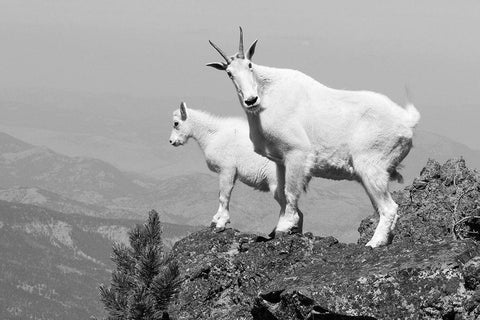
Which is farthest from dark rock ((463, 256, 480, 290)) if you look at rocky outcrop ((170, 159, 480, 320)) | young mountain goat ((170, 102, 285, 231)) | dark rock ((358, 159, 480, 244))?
young mountain goat ((170, 102, 285, 231))

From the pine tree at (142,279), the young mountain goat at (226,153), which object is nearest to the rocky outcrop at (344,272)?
the pine tree at (142,279)

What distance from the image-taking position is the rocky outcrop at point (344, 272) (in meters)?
11.8

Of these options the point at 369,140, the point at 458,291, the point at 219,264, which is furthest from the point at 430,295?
the point at 219,264

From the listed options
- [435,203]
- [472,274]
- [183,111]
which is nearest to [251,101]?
[472,274]

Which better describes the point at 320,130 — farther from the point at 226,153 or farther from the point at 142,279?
the point at 226,153

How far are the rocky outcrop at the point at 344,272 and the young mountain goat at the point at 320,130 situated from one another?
1157mm

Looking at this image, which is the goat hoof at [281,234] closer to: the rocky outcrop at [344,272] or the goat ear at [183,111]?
the rocky outcrop at [344,272]

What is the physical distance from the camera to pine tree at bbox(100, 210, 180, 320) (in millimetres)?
13922

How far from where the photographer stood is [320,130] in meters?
16.2

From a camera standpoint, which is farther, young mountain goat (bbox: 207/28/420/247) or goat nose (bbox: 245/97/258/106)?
goat nose (bbox: 245/97/258/106)

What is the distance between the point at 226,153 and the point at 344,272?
12399 millimetres

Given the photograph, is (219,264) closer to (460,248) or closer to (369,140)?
(369,140)

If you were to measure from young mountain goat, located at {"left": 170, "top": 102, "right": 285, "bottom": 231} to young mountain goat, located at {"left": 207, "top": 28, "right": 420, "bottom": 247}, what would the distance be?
6.06 m

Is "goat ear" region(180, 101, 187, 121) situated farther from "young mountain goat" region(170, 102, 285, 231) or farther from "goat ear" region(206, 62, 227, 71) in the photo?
"goat ear" region(206, 62, 227, 71)
